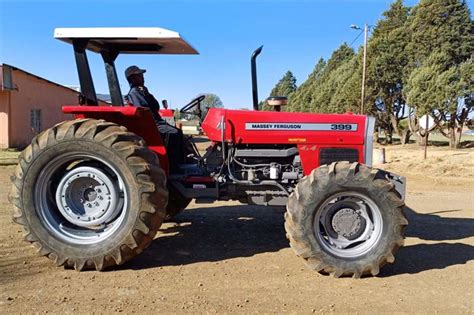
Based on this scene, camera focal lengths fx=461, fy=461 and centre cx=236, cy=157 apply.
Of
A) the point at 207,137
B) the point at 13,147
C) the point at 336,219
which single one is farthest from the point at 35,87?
the point at 336,219

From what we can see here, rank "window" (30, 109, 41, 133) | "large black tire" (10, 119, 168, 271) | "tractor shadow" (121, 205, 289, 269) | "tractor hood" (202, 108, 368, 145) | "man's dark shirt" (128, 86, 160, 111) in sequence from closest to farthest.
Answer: "large black tire" (10, 119, 168, 271) < "tractor shadow" (121, 205, 289, 269) < "tractor hood" (202, 108, 368, 145) < "man's dark shirt" (128, 86, 160, 111) < "window" (30, 109, 41, 133)

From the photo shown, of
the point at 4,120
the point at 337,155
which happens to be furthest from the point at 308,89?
the point at 337,155

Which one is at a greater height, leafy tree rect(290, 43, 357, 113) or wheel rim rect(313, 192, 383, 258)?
leafy tree rect(290, 43, 357, 113)

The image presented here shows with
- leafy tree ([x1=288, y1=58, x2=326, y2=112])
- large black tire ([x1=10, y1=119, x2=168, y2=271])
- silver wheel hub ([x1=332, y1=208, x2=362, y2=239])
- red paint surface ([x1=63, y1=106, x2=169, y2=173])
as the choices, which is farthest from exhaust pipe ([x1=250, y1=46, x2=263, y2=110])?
leafy tree ([x1=288, y1=58, x2=326, y2=112])

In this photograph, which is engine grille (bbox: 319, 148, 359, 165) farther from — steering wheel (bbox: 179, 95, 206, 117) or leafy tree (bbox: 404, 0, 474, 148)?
leafy tree (bbox: 404, 0, 474, 148)

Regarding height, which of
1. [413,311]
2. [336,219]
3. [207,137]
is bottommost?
[413,311]

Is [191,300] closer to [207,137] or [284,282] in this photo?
[284,282]

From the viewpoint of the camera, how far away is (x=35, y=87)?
71.2 feet

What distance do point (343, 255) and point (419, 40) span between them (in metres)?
25.7

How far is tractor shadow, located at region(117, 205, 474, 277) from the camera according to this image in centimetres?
480

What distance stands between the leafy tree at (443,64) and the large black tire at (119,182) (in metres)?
22.3

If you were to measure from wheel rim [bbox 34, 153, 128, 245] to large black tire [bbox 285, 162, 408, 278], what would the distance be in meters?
1.70

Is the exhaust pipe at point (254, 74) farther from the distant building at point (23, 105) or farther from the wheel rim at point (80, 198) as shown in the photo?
the distant building at point (23, 105)

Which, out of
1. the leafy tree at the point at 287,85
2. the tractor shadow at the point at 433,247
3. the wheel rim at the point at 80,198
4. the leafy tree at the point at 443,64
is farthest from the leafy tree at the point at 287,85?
the wheel rim at the point at 80,198
